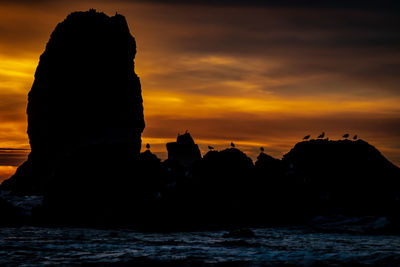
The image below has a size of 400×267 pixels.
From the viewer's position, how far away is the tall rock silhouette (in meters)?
92.2

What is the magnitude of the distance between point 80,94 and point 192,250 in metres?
79.7

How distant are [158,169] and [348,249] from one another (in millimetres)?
19677

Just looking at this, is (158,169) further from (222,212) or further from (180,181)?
(222,212)

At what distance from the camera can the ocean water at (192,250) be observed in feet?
50.7

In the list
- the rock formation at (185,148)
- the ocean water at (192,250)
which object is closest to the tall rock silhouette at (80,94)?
the ocean water at (192,250)

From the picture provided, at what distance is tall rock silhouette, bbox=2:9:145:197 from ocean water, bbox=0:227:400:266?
68.7 metres

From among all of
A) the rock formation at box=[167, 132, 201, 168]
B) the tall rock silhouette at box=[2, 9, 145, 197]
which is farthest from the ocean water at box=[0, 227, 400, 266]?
the rock formation at box=[167, 132, 201, 168]

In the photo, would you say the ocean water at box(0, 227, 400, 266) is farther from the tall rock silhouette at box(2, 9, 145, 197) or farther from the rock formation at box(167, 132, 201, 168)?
the rock formation at box(167, 132, 201, 168)

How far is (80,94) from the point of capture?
93.1 m

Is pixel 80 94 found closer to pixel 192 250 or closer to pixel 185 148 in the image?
pixel 192 250

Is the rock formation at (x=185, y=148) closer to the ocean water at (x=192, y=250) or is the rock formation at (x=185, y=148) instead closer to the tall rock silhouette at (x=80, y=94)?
the tall rock silhouette at (x=80, y=94)

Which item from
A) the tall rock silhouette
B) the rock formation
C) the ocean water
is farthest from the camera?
the rock formation

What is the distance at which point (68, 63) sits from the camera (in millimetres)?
95000

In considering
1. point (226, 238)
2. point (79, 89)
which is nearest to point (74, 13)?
point (79, 89)
